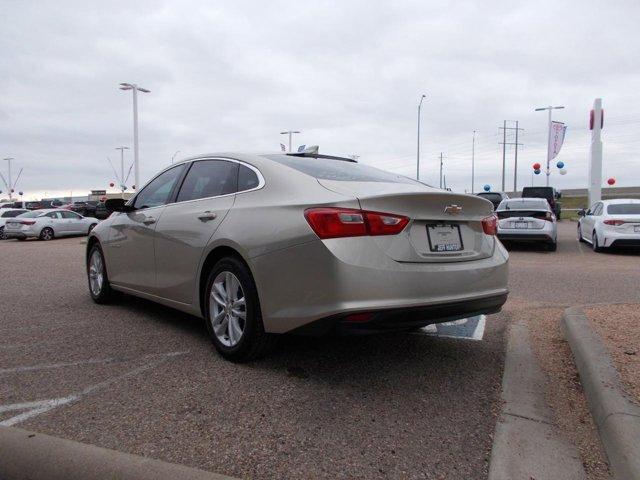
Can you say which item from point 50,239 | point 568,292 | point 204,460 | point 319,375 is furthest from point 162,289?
point 50,239

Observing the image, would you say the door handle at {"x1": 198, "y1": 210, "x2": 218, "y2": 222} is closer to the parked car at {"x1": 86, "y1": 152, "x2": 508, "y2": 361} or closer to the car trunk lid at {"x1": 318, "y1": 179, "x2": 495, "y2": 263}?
the parked car at {"x1": 86, "y1": 152, "x2": 508, "y2": 361}

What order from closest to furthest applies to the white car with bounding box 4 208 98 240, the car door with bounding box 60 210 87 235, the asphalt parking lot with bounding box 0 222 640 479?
the asphalt parking lot with bounding box 0 222 640 479 → the white car with bounding box 4 208 98 240 → the car door with bounding box 60 210 87 235

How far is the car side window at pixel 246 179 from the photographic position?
4102 mm

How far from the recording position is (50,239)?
→ 2391 centimetres

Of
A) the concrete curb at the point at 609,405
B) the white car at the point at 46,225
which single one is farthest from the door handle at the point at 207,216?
the white car at the point at 46,225

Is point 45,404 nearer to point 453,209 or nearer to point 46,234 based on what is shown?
point 453,209

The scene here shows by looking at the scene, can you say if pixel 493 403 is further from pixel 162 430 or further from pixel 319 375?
pixel 162 430

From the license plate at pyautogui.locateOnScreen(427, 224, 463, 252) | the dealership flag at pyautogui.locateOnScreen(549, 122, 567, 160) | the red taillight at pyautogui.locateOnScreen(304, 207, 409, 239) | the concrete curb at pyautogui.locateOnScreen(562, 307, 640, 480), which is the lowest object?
the concrete curb at pyautogui.locateOnScreen(562, 307, 640, 480)

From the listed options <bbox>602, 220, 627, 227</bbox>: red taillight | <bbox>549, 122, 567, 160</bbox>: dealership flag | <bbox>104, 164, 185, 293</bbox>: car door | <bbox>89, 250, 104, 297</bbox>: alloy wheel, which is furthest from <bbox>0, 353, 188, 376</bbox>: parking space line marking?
<bbox>549, 122, 567, 160</bbox>: dealership flag

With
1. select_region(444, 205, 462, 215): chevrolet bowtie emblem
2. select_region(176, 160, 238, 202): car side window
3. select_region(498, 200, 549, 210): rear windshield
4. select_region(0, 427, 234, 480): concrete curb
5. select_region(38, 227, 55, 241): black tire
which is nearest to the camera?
A: select_region(0, 427, 234, 480): concrete curb

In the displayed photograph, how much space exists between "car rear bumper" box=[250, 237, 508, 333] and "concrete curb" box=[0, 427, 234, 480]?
1225mm

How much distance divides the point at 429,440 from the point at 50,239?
24471 mm

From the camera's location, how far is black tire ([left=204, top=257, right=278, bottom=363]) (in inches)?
148

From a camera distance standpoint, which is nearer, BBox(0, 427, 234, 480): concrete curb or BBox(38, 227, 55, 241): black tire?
BBox(0, 427, 234, 480): concrete curb
